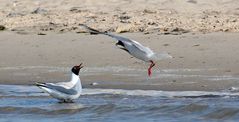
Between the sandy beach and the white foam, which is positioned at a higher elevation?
the sandy beach

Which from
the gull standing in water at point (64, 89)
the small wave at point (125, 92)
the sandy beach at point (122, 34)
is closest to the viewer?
the small wave at point (125, 92)

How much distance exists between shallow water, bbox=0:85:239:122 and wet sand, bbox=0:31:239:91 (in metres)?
0.39

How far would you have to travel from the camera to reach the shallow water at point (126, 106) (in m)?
8.99

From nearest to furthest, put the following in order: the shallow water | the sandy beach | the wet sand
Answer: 1. the shallow water
2. the wet sand
3. the sandy beach

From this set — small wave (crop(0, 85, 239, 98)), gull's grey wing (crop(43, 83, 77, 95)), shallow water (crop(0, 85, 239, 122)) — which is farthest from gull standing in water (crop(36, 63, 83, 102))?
small wave (crop(0, 85, 239, 98))

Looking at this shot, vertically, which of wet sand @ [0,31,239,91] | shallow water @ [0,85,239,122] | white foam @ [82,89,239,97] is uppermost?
wet sand @ [0,31,239,91]

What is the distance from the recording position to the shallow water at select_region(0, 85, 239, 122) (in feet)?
29.5

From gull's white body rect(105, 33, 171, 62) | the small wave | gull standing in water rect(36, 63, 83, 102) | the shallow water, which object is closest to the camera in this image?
the shallow water

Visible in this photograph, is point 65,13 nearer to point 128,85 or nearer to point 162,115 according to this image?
point 128,85

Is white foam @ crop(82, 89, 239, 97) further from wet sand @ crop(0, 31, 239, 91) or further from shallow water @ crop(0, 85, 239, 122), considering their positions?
wet sand @ crop(0, 31, 239, 91)

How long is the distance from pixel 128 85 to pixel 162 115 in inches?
51.5

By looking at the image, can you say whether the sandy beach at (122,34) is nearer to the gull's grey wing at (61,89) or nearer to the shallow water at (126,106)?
the shallow water at (126,106)

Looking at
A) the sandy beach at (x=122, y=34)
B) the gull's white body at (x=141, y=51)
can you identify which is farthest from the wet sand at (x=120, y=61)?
the gull's white body at (x=141, y=51)

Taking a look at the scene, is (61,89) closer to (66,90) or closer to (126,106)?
(66,90)
